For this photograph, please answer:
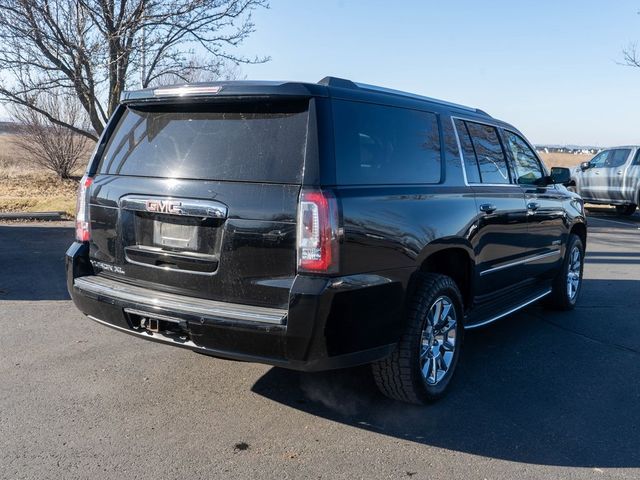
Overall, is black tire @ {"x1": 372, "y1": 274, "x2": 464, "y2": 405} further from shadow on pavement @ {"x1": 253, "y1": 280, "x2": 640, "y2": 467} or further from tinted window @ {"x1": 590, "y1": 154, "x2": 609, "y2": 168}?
tinted window @ {"x1": 590, "y1": 154, "x2": 609, "y2": 168}

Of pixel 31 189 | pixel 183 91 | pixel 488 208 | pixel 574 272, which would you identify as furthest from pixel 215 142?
pixel 31 189

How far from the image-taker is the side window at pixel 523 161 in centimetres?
543

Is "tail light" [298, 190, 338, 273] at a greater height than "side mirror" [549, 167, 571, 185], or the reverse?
"side mirror" [549, 167, 571, 185]

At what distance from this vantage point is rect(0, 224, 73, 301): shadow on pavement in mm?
6520

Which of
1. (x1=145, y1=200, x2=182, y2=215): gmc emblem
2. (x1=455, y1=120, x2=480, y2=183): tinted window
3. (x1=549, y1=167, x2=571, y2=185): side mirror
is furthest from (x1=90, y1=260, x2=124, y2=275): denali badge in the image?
(x1=549, y1=167, x2=571, y2=185): side mirror

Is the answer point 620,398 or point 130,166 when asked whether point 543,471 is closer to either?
point 620,398

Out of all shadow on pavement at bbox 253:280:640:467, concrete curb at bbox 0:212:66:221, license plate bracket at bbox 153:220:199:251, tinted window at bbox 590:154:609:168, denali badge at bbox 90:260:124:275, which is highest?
tinted window at bbox 590:154:609:168

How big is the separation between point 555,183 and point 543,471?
3.39 meters

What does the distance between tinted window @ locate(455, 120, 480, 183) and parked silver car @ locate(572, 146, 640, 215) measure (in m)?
12.3

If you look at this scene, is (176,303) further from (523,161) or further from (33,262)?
(33,262)

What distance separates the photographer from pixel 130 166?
3824 millimetres

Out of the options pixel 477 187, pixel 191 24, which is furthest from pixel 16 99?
pixel 477 187

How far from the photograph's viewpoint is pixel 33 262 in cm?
797

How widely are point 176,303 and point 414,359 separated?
145 cm
